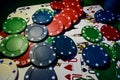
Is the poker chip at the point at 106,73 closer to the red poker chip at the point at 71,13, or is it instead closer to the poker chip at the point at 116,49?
the poker chip at the point at 116,49

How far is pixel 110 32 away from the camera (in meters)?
3.55

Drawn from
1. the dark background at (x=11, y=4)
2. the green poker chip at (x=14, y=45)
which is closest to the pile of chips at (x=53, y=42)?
the green poker chip at (x=14, y=45)

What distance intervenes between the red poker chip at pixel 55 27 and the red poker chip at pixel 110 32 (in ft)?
2.79

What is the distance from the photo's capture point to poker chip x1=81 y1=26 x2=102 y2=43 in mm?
3394

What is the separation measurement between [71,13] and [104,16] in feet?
2.36

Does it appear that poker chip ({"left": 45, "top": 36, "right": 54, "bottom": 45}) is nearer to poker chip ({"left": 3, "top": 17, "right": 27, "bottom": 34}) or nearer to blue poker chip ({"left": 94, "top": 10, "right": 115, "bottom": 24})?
poker chip ({"left": 3, "top": 17, "right": 27, "bottom": 34})

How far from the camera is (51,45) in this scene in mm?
3209

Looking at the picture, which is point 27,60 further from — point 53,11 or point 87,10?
point 87,10

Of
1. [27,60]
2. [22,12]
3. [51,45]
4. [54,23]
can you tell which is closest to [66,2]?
[54,23]

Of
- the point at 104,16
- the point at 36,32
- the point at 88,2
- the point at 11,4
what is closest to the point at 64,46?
the point at 36,32

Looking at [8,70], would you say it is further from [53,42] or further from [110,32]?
[110,32]

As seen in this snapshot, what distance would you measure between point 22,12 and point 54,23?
825 mm

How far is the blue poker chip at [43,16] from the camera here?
3.62 m

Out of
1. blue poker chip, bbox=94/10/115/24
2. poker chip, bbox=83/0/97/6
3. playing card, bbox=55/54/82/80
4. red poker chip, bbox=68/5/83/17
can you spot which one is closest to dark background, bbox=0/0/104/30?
poker chip, bbox=83/0/97/6
